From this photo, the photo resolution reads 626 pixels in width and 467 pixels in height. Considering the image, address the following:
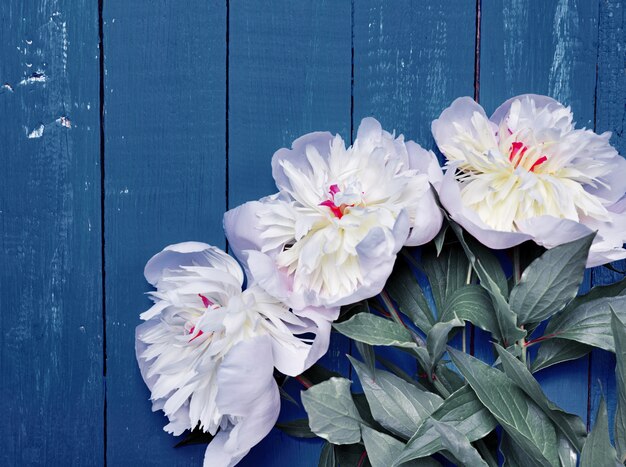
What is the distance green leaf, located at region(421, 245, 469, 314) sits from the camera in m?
0.73

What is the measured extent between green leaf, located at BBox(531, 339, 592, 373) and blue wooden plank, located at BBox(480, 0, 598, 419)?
0.18 ft

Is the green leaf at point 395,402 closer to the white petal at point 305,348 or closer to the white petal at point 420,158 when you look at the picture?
the white petal at point 305,348

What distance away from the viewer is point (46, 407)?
0.76 meters

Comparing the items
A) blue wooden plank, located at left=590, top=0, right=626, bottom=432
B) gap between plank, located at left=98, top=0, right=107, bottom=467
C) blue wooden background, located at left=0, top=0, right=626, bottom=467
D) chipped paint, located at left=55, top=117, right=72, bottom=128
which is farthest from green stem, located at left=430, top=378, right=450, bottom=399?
chipped paint, located at left=55, top=117, right=72, bottom=128

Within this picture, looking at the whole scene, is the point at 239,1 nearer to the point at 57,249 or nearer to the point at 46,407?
the point at 57,249

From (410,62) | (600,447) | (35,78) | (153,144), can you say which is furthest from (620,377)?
(35,78)

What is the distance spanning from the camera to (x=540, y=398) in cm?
63

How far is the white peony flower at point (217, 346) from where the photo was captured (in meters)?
0.63

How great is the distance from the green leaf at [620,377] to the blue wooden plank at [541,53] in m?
0.16

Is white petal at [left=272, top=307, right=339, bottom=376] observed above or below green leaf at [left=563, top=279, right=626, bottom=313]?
below

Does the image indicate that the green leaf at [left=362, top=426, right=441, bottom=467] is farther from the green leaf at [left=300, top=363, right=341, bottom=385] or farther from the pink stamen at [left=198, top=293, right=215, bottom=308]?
the pink stamen at [left=198, top=293, right=215, bottom=308]

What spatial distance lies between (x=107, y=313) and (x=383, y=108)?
40cm

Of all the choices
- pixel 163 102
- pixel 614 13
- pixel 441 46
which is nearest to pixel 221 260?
pixel 163 102

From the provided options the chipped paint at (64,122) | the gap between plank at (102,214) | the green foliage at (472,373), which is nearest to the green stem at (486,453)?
the green foliage at (472,373)
